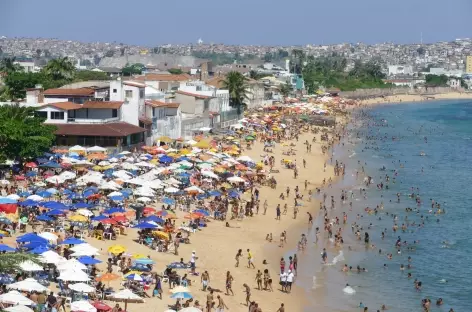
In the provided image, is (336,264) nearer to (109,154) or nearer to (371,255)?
Result: (371,255)

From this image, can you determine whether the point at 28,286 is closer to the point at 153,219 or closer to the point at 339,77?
the point at 153,219

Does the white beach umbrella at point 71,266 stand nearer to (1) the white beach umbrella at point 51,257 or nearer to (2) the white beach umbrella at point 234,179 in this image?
(1) the white beach umbrella at point 51,257

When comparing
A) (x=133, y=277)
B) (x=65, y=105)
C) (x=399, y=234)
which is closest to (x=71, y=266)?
(x=133, y=277)

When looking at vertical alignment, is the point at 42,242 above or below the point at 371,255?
above

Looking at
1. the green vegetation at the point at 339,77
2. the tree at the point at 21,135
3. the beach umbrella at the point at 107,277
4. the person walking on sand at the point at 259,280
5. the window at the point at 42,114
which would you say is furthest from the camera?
the green vegetation at the point at 339,77

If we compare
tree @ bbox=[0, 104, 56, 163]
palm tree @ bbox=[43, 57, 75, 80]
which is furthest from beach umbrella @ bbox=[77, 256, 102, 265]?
palm tree @ bbox=[43, 57, 75, 80]

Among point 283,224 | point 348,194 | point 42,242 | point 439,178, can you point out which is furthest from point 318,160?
point 42,242

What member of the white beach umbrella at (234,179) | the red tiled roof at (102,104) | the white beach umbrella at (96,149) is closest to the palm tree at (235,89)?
the red tiled roof at (102,104)
